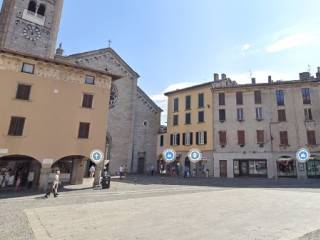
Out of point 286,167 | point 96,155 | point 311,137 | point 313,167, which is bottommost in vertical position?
point 96,155

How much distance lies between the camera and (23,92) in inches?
766

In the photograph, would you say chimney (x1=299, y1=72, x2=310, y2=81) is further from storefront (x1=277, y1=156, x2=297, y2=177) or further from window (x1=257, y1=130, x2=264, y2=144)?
storefront (x1=277, y1=156, x2=297, y2=177)

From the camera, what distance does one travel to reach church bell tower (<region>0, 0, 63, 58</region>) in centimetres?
3311

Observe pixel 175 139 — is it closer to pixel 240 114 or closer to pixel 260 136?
pixel 240 114

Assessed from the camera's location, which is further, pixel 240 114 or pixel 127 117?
pixel 127 117

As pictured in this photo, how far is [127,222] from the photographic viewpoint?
373 inches

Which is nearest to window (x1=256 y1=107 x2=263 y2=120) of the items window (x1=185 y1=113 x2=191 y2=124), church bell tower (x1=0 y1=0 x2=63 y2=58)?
window (x1=185 y1=113 x2=191 y2=124)

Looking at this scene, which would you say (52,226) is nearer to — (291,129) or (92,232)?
(92,232)

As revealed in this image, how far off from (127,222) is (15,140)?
43.3 ft

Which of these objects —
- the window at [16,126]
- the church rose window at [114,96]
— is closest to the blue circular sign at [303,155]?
the church rose window at [114,96]

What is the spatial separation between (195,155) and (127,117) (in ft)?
38.7

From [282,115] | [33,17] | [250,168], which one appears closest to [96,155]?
[250,168]

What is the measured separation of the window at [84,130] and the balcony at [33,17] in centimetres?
2283

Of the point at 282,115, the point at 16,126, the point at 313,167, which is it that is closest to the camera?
the point at 16,126
